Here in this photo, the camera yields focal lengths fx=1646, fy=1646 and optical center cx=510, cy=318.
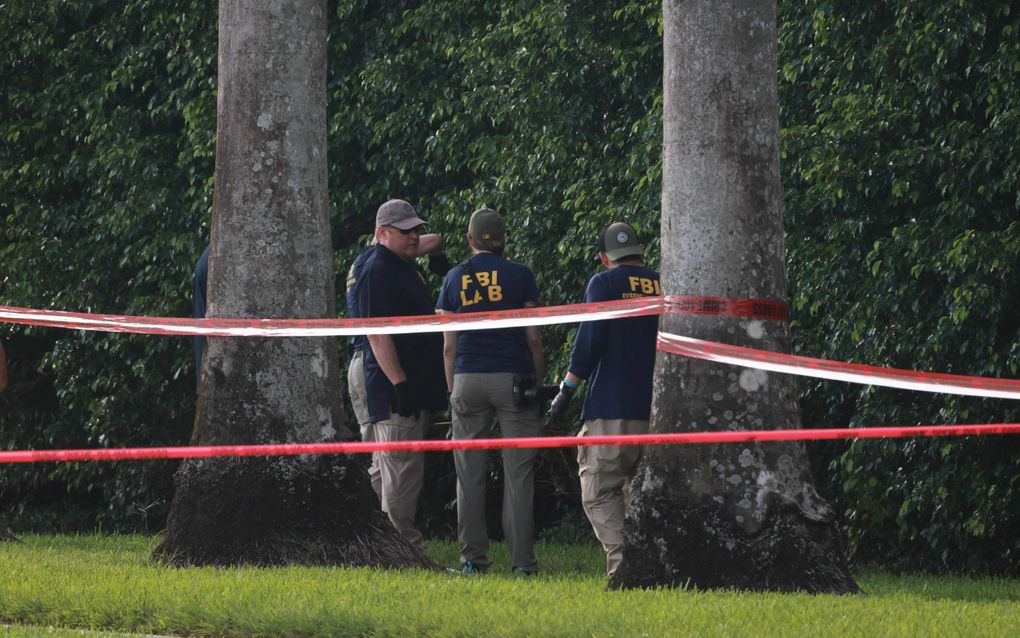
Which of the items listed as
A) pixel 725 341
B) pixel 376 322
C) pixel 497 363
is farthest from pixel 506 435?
pixel 725 341

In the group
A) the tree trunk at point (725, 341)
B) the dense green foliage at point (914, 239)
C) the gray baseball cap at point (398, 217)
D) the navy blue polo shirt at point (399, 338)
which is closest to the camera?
the tree trunk at point (725, 341)

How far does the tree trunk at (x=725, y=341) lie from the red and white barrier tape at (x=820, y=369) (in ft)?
0.21

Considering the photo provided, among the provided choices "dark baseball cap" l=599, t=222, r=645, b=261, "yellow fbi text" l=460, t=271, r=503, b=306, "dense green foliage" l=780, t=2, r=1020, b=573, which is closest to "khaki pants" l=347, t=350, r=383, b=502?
"yellow fbi text" l=460, t=271, r=503, b=306

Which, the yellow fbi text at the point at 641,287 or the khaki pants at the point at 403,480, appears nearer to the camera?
the yellow fbi text at the point at 641,287

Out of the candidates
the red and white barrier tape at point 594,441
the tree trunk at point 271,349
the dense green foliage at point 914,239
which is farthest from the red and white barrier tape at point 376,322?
the dense green foliage at point 914,239

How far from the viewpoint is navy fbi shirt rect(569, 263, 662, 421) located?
342 inches

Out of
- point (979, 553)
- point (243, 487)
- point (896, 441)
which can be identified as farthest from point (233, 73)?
point (979, 553)

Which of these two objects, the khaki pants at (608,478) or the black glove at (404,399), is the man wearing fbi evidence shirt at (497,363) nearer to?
the black glove at (404,399)

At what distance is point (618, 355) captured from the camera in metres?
8.70

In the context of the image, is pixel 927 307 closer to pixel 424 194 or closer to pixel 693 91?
pixel 693 91

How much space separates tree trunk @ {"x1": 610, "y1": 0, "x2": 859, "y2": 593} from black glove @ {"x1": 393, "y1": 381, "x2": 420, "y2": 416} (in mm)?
1995

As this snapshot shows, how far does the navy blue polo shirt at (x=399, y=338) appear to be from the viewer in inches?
361

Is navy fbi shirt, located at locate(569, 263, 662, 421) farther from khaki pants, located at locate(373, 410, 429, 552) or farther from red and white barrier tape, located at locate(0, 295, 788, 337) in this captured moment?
khaki pants, located at locate(373, 410, 429, 552)

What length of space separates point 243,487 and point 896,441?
4088mm
